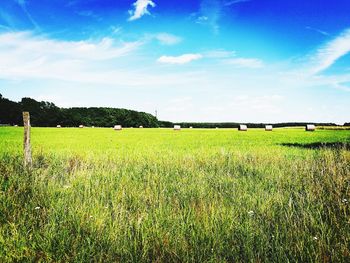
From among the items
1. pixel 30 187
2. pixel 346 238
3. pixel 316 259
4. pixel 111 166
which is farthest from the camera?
pixel 111 166

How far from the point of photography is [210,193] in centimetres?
661

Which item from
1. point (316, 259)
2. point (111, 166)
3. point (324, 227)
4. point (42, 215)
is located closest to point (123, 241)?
point (42, 215)

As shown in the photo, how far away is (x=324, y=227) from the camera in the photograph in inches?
185

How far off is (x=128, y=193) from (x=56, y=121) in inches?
3050

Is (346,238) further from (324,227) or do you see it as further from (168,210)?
(168,210)

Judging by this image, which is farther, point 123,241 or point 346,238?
point 123,241

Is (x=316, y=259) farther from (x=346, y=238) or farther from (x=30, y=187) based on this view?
(x=30, y=187)

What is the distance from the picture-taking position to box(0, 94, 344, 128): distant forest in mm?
79688

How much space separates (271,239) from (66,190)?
13.7ft

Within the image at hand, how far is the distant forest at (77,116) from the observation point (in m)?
79.7

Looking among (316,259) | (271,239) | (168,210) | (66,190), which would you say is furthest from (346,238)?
(66,190)

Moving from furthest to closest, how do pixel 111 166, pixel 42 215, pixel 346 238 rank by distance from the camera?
pixel 111 166, pixel 42 215, pixel 346 238

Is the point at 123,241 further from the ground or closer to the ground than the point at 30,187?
closer to the ground

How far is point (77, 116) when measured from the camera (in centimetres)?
8250
